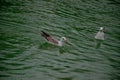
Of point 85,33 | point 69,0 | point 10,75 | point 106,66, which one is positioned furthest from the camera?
point 69,0

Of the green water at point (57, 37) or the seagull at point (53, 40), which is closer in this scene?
the green water at point (57, 37)

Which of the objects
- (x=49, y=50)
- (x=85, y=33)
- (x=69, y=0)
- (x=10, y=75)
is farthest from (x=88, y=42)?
(x=69, y=0)

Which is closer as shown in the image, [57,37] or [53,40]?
[53,40]

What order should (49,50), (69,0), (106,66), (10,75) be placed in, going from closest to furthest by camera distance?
(10,75)
(106,66)
(49,50)
(69,0)

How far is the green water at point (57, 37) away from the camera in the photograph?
14438 mm

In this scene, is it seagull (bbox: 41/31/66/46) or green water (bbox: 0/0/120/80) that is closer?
green water (bbox: 0/0/120/80)

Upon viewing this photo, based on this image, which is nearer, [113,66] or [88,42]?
[113,66]

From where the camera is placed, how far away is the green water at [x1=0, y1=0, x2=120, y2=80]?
1444cm

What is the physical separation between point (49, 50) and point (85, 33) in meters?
4.21

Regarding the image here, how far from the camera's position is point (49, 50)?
1719 cm

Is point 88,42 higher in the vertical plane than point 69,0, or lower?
lower

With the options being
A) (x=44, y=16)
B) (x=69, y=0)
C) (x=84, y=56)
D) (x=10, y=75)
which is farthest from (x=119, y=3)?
(x=10, y=75)

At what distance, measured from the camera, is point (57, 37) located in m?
19.3

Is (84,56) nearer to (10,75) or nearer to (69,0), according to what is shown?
(10,75)
